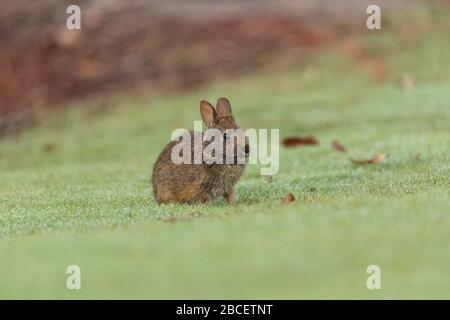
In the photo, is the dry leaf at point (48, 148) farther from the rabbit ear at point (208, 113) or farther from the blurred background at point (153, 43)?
the rabbit ear at point (208, 113)

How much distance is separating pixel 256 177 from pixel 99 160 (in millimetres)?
4341

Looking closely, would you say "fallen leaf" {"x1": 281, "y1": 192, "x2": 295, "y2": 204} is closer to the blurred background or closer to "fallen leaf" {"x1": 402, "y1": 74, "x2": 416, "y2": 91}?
"fallen leaf" {"x1": 402, "y1": 74, "x2": 416, "y2": 91}

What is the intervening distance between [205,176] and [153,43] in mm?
13394

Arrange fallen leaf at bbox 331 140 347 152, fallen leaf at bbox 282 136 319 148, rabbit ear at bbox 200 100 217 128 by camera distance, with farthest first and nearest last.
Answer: fallen leaf at bbox 282 136 319 148
fallen leaf at bbox 331 140 347 152
rabbit ear at bbox 200 100 217 128

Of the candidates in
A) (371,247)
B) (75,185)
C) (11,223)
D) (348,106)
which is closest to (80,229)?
(11,223)

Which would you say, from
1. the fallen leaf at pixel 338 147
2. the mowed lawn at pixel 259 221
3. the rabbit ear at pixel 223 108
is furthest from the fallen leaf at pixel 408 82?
the rabbit ear at pixel 223 108

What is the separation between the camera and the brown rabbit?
24.3 feet

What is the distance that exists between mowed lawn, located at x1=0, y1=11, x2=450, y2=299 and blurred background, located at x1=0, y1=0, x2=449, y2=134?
4204mm

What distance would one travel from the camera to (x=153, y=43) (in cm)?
2056

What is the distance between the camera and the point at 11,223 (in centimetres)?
708

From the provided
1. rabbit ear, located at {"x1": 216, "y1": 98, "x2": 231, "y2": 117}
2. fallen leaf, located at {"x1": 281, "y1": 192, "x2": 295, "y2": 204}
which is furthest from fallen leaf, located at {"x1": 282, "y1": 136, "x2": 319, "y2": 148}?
fallen leaf, located at {"x1": 281, "y1": 192, "x2": 295, "y2": 204}

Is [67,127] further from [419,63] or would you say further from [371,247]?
[371,247]

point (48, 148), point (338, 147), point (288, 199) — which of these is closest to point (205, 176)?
point (288, 199)
